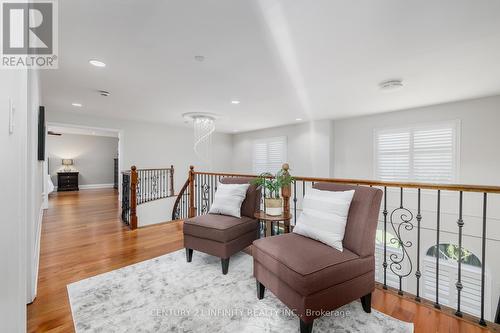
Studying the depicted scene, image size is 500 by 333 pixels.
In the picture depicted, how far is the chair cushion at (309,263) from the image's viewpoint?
146cm

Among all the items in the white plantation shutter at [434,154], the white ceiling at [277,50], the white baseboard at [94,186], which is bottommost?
the white baseboard at [94,186]

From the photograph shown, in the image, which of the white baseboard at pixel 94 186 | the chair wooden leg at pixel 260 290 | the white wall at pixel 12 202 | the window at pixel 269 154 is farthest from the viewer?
the white baseboard at pixel 94 186

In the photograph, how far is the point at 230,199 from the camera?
274 centimetres

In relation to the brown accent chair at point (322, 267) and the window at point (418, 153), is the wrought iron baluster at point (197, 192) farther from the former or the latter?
the window at point (418, 153)

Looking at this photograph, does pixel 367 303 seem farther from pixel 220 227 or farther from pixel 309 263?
pixel 220 227

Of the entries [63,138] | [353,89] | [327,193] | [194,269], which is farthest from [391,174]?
[63,138]

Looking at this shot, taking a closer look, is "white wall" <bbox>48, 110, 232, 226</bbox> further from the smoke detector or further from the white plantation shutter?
the white plantation shutter

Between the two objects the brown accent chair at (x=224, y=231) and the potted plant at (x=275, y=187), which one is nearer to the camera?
the brown accent chair at (x=224, y=231)

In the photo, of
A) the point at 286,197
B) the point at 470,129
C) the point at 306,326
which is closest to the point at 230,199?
the point at 286,197

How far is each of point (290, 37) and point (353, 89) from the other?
1.92 metres

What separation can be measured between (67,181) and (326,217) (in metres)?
10.2

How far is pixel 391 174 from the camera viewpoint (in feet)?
16.5

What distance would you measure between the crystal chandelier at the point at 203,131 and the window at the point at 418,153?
4051 mm

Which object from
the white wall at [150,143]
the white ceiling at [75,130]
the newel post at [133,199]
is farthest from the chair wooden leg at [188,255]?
the white ceiling at [75,130]
